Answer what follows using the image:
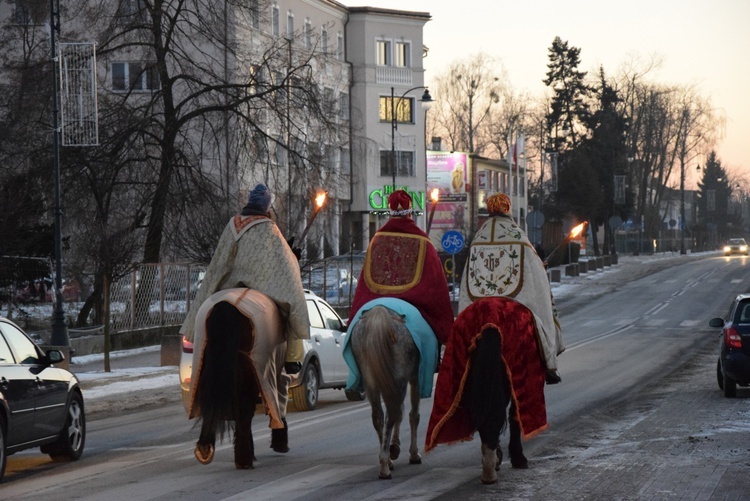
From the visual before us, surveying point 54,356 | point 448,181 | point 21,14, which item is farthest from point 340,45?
point 54,356

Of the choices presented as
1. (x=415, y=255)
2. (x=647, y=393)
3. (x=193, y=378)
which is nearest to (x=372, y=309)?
(x=415, y=255)

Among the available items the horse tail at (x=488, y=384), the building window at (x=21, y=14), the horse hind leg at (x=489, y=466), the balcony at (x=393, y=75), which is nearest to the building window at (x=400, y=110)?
the balcony at (x=393, y=75)

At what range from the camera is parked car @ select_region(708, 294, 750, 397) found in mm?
17906

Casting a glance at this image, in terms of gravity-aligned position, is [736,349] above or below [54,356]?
below

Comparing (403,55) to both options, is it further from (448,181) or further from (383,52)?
(448,181)

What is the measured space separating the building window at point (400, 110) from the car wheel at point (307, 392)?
6053 centimetres

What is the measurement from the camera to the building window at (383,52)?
76.6 meters

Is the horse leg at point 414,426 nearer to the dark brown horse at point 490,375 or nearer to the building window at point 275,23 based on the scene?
the dark brown horse at point 490,375

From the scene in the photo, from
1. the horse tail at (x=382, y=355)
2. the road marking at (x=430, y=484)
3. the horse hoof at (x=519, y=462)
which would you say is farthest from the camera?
the horse hoof at (x=519, y=462)

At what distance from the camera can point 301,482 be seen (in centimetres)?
995

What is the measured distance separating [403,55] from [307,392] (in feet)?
204

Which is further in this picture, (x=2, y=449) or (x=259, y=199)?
(x=259, y=199)

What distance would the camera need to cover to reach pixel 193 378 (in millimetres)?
10648

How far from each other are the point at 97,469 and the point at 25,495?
1.67 m
